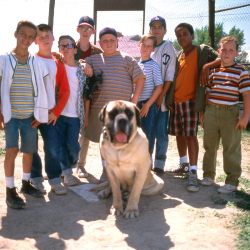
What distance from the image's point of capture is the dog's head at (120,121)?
3.66 metres

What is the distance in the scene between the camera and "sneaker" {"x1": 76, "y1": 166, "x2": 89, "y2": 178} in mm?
5164

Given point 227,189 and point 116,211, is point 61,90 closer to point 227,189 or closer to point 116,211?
point 116,211

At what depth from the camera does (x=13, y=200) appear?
13.0 ft

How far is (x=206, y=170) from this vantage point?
4863 mm

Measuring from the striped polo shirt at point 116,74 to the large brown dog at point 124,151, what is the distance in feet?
1.96

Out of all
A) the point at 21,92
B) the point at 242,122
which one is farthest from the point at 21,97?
the point at 242,122

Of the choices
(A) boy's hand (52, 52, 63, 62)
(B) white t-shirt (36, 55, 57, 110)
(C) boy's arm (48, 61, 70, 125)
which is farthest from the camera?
(A) boy's hand (52, 52, 63, 62)

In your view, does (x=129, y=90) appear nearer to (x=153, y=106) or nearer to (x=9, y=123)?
(x=153, y=106)

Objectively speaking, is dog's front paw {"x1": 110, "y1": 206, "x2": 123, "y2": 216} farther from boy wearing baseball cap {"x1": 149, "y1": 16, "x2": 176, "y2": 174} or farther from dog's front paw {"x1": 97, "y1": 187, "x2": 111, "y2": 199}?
boy wearing baseball cap {"x1": 149, "y1": 16, "x2": 176, "y2": 174}

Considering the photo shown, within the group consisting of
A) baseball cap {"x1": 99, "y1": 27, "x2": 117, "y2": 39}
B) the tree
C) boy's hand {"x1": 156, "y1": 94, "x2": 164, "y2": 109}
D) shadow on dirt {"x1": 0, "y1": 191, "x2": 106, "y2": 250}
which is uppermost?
the tree

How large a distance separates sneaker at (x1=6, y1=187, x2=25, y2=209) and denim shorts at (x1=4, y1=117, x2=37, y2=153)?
1.47 ft

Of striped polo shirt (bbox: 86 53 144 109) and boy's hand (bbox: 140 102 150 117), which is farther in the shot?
boy's hand (bbox: 140 102 150 117)

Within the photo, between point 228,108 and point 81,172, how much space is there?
6.86ft

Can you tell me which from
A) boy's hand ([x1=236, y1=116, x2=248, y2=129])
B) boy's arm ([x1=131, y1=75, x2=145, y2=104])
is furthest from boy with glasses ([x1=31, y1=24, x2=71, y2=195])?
boy's hand ([x1=236, y1=116, x2=248, y2=129])
